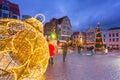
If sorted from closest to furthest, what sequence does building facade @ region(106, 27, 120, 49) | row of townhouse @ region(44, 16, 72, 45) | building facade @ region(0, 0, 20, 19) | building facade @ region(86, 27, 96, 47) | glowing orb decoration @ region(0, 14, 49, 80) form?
glowing orb decoration @ region(0, 14, 49, 80) → building facade @ region(0, 0, 20, 19) → row of townhouse @ region(44, 16, 72, 45) → building facade @ region(106, 27, 120, 49) → building facade @ region(86, 27, 96, 47)

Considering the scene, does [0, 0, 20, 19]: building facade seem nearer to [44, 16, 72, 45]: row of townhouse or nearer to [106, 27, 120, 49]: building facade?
[44, 16, 72, 45]: row of townhouse

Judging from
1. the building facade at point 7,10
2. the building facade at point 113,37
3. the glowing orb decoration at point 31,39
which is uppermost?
the building facade at point 7,10

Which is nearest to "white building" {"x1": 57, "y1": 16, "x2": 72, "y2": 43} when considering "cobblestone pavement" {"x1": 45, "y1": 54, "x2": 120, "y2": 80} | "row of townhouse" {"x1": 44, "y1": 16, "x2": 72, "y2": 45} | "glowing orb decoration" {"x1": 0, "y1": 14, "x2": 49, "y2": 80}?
"row of townhouse" {"x1": 44, "y1": 16, "x2": 72, "y2": 45}

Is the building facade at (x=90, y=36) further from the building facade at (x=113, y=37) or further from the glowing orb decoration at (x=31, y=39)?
the glowing orb decoration at (x=31, y=39)

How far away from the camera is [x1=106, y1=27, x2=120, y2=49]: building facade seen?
10703 cm

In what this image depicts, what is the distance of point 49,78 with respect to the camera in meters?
10.4

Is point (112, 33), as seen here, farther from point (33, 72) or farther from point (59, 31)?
point (33, 72)

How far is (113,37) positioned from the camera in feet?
357

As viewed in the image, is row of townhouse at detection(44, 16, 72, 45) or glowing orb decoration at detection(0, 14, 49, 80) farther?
row of townhouse at detection(44, 16, 72, 45)

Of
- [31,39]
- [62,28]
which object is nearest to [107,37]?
[62,28]

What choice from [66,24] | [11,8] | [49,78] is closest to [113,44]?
[66,24]

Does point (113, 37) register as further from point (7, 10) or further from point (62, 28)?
point (7, 10)

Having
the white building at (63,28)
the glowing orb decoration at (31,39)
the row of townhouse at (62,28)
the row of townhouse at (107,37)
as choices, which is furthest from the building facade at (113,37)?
the glowing orb decoration at (31,39)

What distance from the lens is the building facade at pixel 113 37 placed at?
107025 mm
